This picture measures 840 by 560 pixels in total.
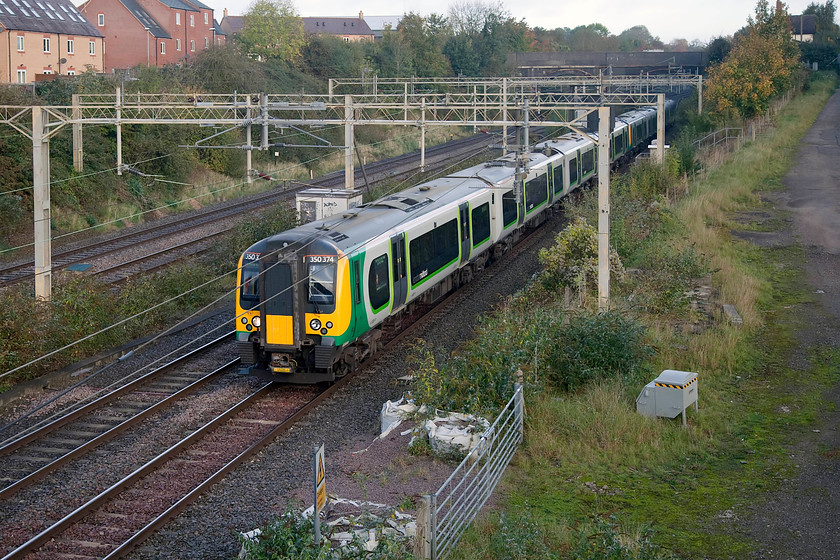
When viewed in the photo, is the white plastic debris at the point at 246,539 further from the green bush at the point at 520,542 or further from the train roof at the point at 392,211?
the train roof at the point at 392,211

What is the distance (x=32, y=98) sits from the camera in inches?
1198

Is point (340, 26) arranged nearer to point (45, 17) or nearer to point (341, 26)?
point (341, 26)

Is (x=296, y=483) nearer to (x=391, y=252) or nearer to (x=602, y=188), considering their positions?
(x=391, y=252)

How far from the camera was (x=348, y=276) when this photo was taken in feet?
45.4

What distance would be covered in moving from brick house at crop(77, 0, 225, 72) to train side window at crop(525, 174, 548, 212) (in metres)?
39.2

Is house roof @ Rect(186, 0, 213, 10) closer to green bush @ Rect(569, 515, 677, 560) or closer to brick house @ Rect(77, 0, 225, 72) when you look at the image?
brick house @ Rect(77, 0, 225, 72)

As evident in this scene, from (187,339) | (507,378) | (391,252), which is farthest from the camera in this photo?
(187,339)

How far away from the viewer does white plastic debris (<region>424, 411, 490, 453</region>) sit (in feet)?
35.3

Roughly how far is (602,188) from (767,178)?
2117 cm

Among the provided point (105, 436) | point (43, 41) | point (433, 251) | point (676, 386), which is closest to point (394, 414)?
point (676, 386)

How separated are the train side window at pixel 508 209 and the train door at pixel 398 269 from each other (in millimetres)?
7004

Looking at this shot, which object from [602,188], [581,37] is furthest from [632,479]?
[581,37]

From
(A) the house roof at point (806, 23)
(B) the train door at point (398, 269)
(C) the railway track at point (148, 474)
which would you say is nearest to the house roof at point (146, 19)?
(B) the train door at point (398, 269)

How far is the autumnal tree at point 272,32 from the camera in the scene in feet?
212
